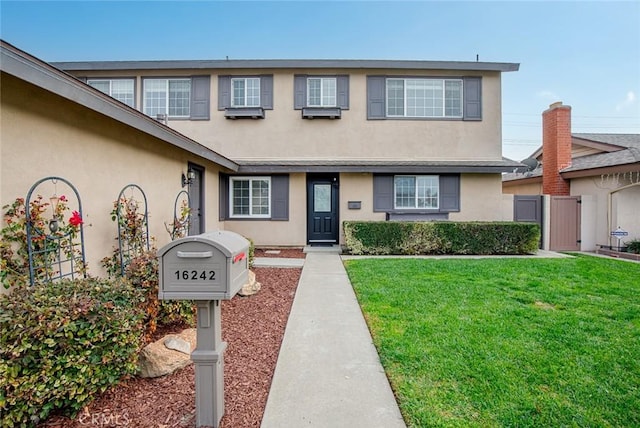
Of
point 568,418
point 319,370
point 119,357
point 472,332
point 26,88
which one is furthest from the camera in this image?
point 472,332

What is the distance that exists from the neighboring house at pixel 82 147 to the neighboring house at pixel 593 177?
11.1 meters

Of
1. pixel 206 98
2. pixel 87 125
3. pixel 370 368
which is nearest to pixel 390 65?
pixel 206 98

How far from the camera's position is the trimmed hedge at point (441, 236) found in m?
9.51

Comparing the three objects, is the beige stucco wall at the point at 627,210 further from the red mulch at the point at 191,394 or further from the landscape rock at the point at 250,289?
the red mulch at the point at 191,394

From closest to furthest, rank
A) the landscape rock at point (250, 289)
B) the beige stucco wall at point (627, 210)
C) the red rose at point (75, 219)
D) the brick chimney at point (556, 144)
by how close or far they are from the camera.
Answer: the red rose at point (75, 219) < the landscape rock at point (250, 289) < the beige stucco wall at point (627, 210) < the brick chimney at point (556, 144)

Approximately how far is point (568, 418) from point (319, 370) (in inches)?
78.4

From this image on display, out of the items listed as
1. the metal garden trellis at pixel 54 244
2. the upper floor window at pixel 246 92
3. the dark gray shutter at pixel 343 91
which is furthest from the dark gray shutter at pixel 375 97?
the metal garden trellis at pixel 54 244

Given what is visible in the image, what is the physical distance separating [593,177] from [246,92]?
13.0 meters

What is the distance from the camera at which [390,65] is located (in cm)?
1060

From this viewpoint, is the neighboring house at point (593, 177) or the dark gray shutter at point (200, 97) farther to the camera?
the dark gray shutter at point (200, 97)

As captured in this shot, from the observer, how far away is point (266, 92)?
1091cm

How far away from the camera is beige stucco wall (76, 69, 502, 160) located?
35.8ft

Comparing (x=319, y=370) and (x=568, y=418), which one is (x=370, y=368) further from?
(x=568, y=418)

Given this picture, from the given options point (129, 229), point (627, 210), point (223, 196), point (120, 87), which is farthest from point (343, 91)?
point (627, 210)
